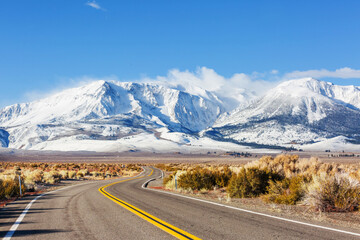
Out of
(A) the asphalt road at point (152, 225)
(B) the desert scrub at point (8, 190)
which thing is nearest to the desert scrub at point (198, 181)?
(A) the asphalt road at point (152, 225)

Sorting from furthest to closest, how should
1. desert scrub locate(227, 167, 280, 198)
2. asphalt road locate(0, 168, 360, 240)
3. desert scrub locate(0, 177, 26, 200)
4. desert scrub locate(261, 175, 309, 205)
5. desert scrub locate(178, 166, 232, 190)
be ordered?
desert scrub locate(178, 166, 232, 190)
desert scrub locate(0, 177, 26, 200)
desert scrub locate(227, 167, 280, 198)
desert scrub locate(261, 175, 309, 205)
asphalt road locate(0, 168, 360, 240)

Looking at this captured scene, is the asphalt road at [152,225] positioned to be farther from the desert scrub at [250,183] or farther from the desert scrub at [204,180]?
the desert scrub at [204,180]

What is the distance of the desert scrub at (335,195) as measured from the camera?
35.2ft

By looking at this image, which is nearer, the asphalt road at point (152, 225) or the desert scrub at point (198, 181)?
the asphalt road at point (152, 225)

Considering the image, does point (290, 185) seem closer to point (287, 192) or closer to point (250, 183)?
point (287, 192)

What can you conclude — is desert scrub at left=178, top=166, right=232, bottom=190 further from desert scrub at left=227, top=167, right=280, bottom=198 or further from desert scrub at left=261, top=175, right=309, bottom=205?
desert scrub at left=261, top=175, right=309, bottom=205

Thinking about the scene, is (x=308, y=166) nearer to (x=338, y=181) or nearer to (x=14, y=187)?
(x=338, y=181)

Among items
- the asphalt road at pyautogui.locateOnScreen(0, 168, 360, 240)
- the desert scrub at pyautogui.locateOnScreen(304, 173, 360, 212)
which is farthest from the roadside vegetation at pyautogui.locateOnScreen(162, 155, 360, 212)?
the asphalt road at pyautogui.locateOnScreen(0, 168, 360, 240)

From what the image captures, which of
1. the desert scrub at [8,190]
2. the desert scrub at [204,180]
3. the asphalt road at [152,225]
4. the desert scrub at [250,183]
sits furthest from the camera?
the desert scrub at [204,180]

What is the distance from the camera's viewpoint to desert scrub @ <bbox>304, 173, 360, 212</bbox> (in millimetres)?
10719

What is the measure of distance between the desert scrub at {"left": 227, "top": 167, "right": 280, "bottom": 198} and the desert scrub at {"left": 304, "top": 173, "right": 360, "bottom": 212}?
3.97 m

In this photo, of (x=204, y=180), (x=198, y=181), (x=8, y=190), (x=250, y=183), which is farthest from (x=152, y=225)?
(x=8, y=190)

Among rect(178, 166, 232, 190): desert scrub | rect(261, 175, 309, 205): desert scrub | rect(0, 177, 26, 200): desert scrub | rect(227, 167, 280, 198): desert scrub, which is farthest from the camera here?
rect(178, 166, 232, 190): desert scrub

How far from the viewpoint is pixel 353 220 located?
930 cm
